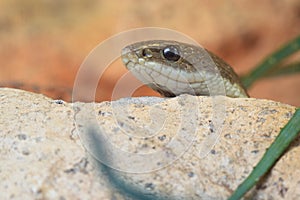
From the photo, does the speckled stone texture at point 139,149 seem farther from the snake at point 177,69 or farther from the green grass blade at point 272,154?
the snake at point 177,69

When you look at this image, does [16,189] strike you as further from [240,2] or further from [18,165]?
[240,2]

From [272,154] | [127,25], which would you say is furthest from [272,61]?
[127,25]

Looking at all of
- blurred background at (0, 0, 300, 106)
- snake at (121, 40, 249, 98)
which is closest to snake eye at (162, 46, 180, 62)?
snake at (121, 40, 249, 98)

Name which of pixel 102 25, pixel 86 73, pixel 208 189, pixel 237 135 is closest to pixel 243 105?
pixel 237 135

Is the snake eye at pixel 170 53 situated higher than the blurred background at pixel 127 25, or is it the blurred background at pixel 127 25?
the snake eye at pixel 170 53

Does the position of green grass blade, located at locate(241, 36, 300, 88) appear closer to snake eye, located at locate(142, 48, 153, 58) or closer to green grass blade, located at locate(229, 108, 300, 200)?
snake eye, located at locate(142, 48, 153, 58)

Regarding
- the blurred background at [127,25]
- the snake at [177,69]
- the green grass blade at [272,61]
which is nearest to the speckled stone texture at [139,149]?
the snake at [177,69]
